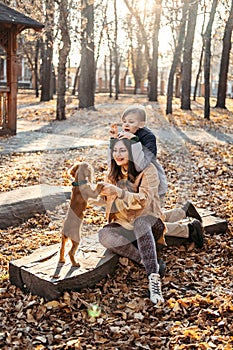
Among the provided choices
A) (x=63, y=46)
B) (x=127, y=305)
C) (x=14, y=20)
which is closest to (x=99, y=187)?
(x=127, y=305)

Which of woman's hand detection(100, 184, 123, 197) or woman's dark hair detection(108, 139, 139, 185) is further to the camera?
woman's dark hair detection(108, 139, 139, 185)

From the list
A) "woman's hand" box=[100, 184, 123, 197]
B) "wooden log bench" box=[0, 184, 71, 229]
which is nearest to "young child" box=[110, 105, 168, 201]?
"woman's hand" box=[100, 184, 123, 197]

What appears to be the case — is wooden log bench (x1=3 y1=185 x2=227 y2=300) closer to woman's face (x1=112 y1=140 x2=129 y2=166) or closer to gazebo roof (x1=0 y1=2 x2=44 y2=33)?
woman's face (x1=112 y1=140 x2=129 y2=166)

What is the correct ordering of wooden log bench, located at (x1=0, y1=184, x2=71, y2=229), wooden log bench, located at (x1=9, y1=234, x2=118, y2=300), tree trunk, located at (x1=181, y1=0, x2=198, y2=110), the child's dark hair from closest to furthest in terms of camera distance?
wooden log bench, located at (x1=9, y1=234, x2=118, y2=300) → the child's dark hair → wooden log bench, located at (x1=0, y1=184, x2=71, y2=229) → tree trunk, located at (x1=181, y1=0, x2=198, y2=110)

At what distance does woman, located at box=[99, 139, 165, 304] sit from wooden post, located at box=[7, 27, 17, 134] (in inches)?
360

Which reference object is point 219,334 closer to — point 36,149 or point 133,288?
point 133,288

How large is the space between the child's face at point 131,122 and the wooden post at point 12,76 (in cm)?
893

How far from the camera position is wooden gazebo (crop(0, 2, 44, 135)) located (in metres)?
12.2

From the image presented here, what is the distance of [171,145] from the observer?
11773 mm

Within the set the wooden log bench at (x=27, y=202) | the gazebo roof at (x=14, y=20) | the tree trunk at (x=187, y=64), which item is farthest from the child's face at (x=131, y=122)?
the tree trunk at (x=187, y=64)

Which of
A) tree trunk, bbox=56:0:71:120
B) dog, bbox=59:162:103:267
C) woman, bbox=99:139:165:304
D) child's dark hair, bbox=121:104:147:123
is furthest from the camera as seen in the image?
tree trunk, bbox=56:0:71:120

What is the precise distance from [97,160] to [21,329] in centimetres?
580

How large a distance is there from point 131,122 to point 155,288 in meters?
1.45

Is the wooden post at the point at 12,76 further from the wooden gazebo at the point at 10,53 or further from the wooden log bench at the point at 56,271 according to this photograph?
the wooden log bench at the point at 56,271
